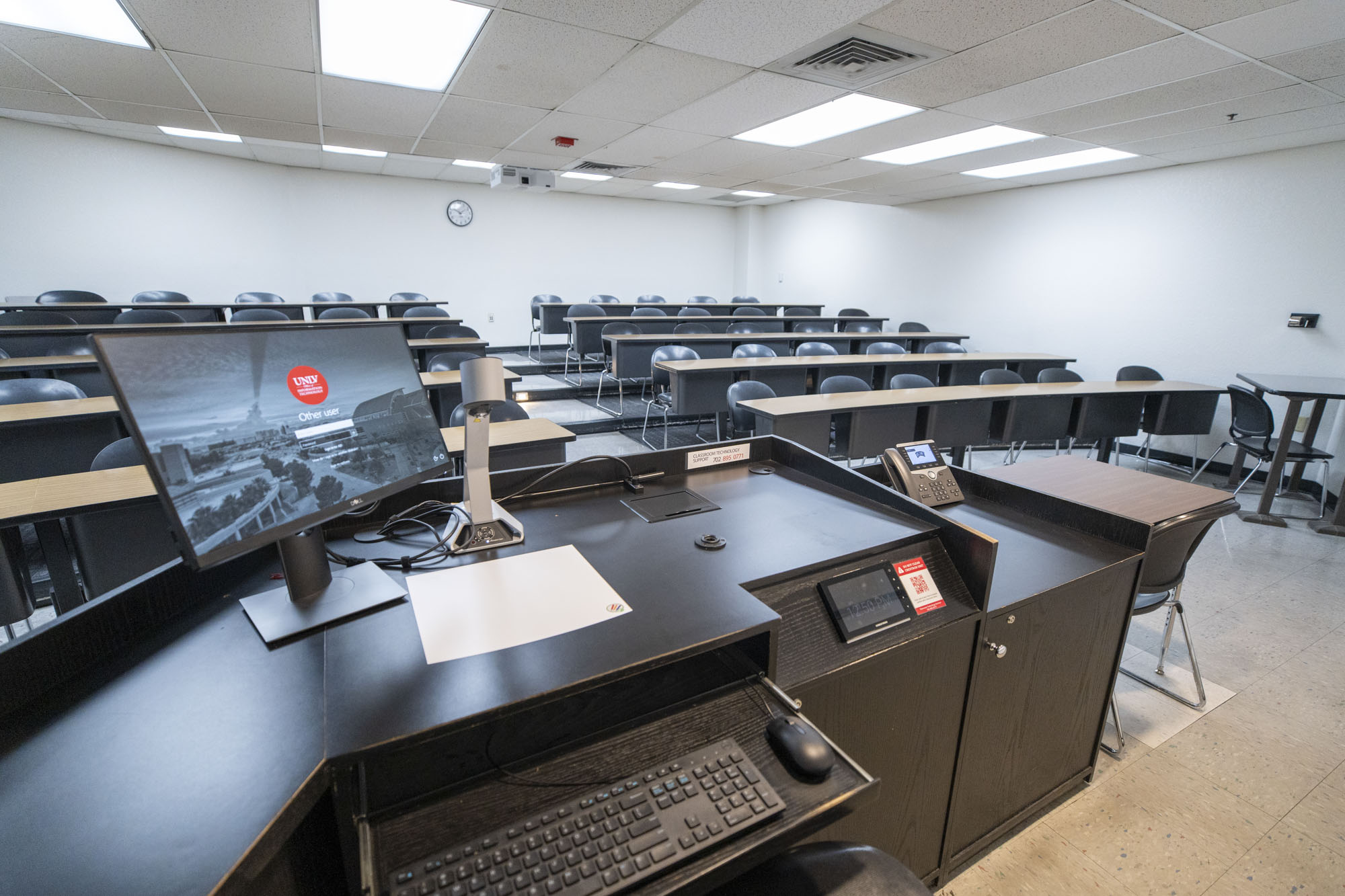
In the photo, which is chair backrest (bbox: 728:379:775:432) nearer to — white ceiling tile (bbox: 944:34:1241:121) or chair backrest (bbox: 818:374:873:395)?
chair backrest (bbox: 818:374:873:395)

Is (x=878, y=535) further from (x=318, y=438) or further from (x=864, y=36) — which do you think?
(x=864, y=36)

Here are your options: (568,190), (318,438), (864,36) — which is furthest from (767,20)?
(568,190)

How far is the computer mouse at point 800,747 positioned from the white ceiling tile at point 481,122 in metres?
4.30

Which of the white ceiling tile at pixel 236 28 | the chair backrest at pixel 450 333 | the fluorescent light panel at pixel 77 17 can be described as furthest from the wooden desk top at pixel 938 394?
the fluorescent light panel at pixel 77 17

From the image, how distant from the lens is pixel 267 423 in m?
0.79

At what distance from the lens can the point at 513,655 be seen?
757 millimetres

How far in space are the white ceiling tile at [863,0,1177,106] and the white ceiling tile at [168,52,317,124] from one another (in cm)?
349

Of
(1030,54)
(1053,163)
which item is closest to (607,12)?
(1030,54)

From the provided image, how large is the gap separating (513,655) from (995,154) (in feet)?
18.7

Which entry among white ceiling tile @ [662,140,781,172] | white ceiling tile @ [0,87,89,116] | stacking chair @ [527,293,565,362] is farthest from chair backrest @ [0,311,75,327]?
white ceiling tile @ [662,140,781,172]

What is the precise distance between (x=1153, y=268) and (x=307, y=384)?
687cm

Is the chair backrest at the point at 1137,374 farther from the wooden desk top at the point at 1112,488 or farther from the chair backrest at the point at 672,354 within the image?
the wooden desk top at the point at 1112,488

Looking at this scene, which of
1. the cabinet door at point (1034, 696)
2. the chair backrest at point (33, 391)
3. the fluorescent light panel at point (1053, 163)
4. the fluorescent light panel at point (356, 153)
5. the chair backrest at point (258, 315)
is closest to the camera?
the cabinet door at point (1034, 696)

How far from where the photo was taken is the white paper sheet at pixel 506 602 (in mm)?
799
